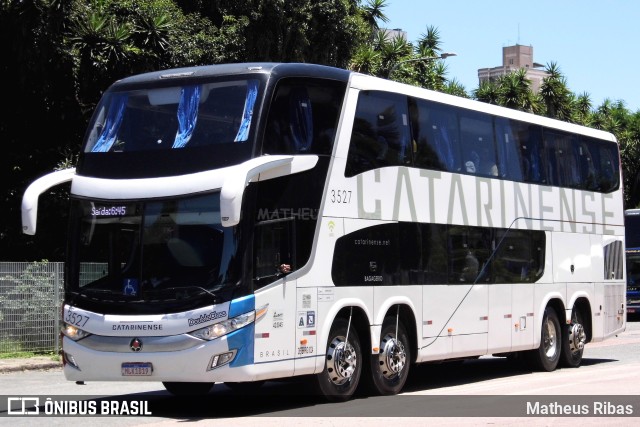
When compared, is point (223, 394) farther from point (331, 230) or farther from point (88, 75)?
point (88, 75)

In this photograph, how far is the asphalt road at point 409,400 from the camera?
11.9m

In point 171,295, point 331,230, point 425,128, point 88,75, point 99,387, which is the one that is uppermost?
point 88,75

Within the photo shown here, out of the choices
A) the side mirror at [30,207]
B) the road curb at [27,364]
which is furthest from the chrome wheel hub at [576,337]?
the side mirror at [30,207]

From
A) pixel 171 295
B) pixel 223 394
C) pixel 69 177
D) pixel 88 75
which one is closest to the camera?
pixel 171 295

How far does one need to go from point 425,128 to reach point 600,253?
692 cm

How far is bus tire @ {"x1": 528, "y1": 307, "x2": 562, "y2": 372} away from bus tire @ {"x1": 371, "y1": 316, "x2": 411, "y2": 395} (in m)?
4.78

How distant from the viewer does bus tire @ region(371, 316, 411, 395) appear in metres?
14.6

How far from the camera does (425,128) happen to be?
15891 millimetres

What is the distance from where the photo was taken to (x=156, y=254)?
1258 centimetres

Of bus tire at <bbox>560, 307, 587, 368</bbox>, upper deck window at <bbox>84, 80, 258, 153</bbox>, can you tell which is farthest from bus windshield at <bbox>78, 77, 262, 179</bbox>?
bus tire at <bbox>560, 307, 587, 368</bbox>

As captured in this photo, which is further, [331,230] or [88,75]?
[88,75]

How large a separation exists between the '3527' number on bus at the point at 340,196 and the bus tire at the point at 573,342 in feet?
25.0

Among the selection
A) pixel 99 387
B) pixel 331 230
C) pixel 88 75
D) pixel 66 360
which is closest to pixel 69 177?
pixel 66 360

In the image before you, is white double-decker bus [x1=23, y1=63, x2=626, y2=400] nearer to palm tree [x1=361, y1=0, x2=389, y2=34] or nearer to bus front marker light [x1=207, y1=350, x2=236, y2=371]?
bus front marker light [x1=207, y1=350, x2=236, y2=371]
